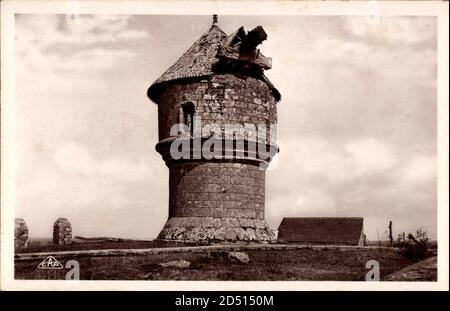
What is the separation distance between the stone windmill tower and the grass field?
1747 millimetres

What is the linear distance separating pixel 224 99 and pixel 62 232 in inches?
209

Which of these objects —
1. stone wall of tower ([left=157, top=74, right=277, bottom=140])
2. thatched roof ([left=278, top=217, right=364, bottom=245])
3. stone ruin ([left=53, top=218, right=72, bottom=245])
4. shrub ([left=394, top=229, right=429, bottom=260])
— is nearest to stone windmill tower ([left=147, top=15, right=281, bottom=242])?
stone wall of tower ([left=157, top=74, right=277, bottom=140])

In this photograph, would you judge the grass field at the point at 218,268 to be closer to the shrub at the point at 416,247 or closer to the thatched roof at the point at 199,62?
the shrub at the point at 416,247

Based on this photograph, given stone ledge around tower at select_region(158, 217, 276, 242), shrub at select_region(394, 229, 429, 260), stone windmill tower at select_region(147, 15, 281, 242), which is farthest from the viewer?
stone windmill tower at select_region(147, 15, 281, 242)

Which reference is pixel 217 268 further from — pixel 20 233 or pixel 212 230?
pixel 20 233

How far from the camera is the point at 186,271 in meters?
12.0

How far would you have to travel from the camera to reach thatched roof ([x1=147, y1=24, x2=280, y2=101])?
49.6 feet

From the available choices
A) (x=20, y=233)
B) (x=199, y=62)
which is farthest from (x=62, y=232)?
(x=199, y=62)

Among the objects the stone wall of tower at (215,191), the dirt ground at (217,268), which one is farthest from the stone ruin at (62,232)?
the stone wall of tower at (215,191)

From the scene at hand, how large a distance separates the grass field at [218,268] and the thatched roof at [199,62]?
4.91 metres

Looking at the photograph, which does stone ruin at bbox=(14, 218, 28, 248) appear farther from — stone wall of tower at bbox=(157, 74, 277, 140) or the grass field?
stone wall of tower at bbox=(157, 74, 277, 140)

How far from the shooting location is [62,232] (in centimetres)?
1403

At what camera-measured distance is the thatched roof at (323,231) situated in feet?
69.3
